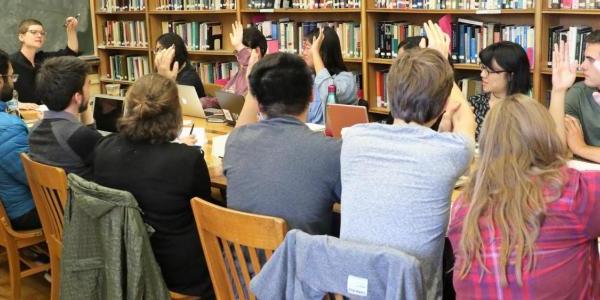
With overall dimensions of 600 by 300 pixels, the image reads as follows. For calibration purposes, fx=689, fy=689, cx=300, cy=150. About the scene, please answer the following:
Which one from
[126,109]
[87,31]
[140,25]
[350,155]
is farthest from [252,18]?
[350,155]

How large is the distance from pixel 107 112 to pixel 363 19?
79.1 inches

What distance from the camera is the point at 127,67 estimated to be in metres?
6.86

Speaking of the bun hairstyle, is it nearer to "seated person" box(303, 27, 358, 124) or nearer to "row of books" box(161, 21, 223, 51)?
"seated person" box(303, 27, 358, 124)

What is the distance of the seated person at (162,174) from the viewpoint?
237 cm

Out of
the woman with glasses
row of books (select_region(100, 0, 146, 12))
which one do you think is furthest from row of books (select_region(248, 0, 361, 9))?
the woman with glasses

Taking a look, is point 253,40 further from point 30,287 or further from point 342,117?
point 30,287

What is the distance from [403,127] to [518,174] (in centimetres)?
38

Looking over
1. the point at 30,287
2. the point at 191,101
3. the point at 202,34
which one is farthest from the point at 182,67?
the point at 30,287

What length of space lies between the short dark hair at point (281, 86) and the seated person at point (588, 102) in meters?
1.34

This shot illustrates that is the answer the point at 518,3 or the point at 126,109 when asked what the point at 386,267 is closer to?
the point at 126,109

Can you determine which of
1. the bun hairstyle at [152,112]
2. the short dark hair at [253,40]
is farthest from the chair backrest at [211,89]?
the bun hairstyle at [152,112]

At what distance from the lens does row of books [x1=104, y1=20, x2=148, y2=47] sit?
6.62 metres

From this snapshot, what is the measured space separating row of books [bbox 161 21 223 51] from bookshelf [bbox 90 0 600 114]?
0.15 ft

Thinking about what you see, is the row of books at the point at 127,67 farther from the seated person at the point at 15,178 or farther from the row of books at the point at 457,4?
the seated person at the point at 15,178
